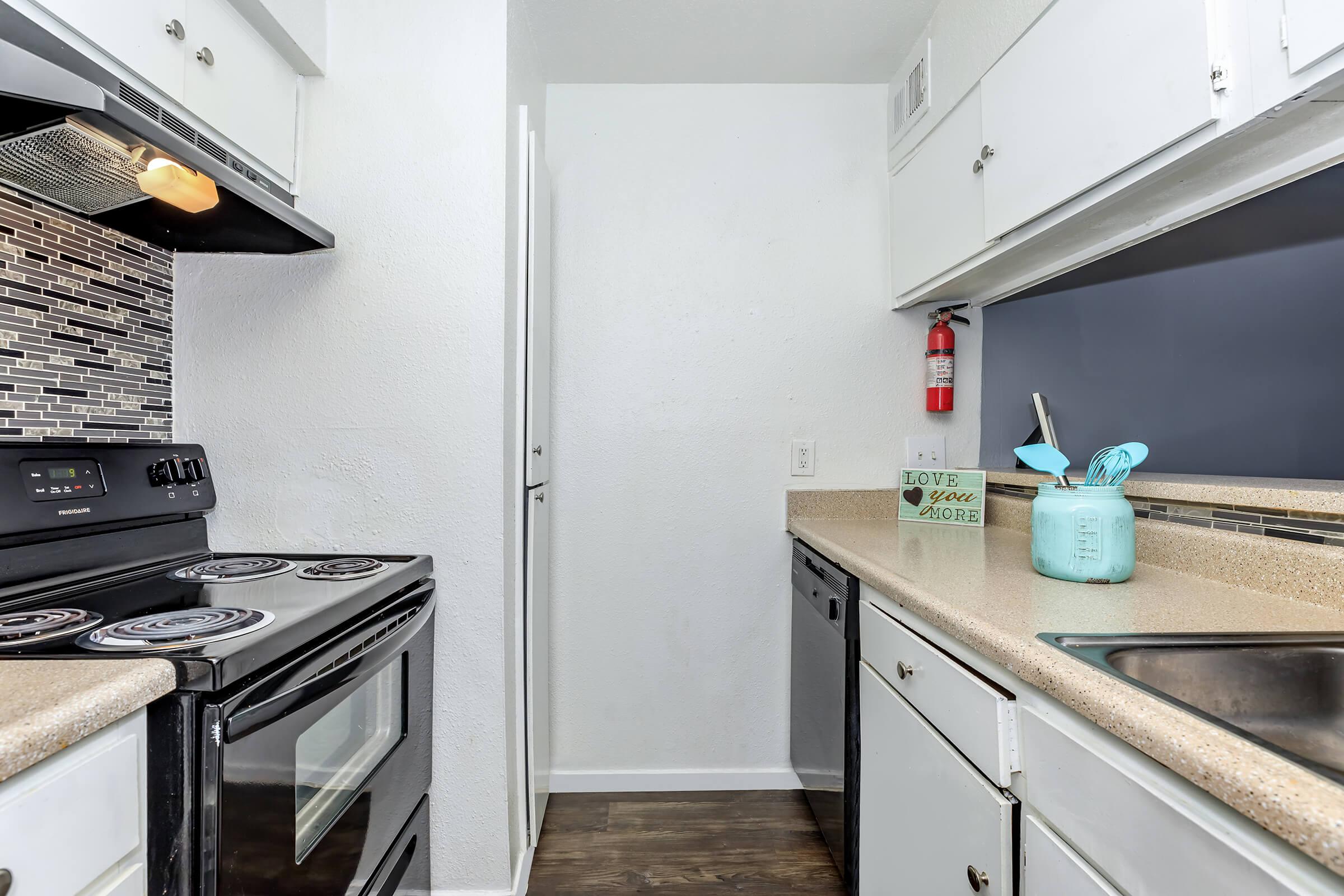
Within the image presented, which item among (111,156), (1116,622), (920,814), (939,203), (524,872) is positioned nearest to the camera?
(1116,622)

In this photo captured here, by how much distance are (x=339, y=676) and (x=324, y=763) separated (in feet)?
0.45

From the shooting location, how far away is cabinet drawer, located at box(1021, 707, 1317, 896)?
51 centimetres

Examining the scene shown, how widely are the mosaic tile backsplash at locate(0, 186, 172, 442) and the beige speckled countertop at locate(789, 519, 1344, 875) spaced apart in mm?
1569

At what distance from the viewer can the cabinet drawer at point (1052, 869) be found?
0.67m

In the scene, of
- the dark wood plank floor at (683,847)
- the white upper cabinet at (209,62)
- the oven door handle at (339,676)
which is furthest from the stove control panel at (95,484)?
the dark wood plank floor at (683,847)

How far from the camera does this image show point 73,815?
63 centimetres

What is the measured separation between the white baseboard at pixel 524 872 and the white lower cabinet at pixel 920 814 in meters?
0.78

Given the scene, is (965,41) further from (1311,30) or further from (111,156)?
(111,156)

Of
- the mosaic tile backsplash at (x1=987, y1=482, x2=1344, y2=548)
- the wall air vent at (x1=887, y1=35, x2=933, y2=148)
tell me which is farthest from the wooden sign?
the wall air vent at (x1=887, y1=35, x2=933, y2=148)

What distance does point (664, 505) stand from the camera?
6.91 ft

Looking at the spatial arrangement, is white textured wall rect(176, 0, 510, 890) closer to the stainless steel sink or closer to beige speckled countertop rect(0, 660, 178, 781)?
beige speckled countertop rect(0, 660, 178, 781)

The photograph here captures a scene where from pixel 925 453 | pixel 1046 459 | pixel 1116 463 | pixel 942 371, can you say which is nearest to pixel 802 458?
pixel 925 453

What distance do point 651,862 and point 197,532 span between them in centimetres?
136

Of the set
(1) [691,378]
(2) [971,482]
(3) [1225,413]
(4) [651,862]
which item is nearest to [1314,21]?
(3) [1225,413]
